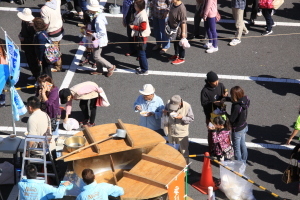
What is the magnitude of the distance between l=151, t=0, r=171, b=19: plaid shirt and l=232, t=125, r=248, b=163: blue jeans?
15.3 ft

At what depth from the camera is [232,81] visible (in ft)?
43.4

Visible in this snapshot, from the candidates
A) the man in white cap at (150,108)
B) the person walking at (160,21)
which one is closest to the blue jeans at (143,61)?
the person walking at (160,21)

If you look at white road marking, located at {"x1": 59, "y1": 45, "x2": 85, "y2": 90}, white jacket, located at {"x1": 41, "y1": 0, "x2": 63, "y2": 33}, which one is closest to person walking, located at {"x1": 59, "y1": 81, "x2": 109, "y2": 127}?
white road marking, located at {"x1": 59, "y1": 45, "x2": 85, "y2": 90}

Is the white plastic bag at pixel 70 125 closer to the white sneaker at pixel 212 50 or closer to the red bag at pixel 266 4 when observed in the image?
the white sneaker at pixel 212 50

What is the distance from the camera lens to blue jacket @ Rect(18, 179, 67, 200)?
8465 millimetres

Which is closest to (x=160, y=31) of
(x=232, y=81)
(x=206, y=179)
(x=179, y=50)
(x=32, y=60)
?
(x=179, y=50)

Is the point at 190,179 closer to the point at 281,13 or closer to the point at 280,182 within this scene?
the point at 280,182

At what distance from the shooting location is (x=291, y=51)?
1442 centimetres

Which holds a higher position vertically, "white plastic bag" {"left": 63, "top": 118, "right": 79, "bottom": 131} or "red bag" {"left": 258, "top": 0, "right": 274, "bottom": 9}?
"red bag" {"left": 258, "top": 0, "right": 274, "bottom": 9}

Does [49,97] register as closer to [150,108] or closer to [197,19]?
[150,108]

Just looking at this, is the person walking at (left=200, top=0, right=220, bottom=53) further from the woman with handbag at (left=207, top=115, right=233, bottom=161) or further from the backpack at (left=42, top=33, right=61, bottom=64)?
the woman with handbag at (left=207, top=115, right=233, bottom=161)

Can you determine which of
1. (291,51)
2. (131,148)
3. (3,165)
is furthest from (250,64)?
(3,165)

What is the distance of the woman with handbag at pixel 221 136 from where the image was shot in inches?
399

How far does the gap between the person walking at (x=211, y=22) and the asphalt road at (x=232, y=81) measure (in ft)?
0.64
